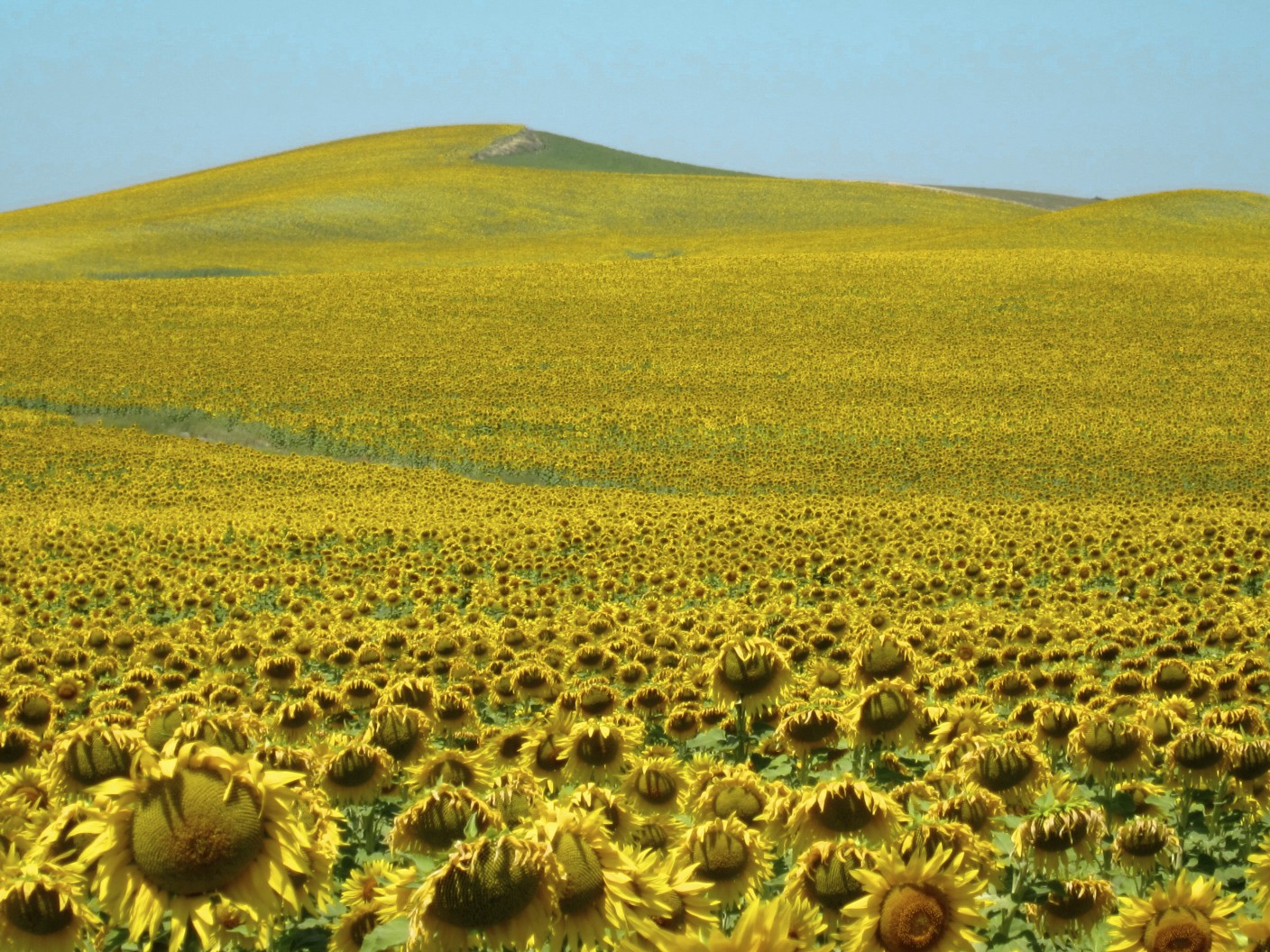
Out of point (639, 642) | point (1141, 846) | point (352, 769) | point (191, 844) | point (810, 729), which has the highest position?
point (191, 844)

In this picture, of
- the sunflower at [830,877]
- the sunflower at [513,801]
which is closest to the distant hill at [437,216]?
the sunflower at [513,801]

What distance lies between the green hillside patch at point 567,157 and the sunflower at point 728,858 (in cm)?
10131

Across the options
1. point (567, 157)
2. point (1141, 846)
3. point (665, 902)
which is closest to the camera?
point (665, 902)

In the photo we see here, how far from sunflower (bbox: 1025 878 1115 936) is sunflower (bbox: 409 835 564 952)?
215 centimetres

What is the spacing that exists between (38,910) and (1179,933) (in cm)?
287

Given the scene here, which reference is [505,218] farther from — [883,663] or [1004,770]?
[1004,770]

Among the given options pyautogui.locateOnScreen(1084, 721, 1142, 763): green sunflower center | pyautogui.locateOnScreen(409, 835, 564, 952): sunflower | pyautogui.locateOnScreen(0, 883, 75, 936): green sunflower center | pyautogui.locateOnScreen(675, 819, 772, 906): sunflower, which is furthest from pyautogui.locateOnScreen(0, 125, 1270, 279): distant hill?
pyautogui.locateOnScreen(409, 835, 564, 952): sunflower

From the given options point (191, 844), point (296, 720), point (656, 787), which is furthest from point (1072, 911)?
point (296, 720)

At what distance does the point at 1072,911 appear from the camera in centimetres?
437

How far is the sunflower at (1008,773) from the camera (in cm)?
494

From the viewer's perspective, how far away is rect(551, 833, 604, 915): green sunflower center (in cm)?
305

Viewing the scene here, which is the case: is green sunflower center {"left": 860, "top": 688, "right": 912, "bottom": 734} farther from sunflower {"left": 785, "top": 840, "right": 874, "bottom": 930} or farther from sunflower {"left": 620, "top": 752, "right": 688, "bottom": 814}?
sunflower {"left": 785, "top": 840, "right": 874, "bottom": 930}

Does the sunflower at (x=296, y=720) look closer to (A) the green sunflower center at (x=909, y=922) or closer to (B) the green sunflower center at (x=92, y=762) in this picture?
(B) the green sunflower center at (x=92, y=762)

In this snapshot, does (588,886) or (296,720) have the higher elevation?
(588,886)
